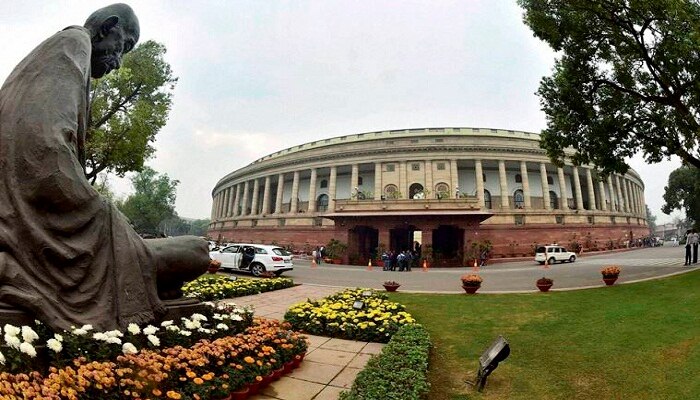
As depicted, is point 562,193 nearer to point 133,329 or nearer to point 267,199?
point 267,199

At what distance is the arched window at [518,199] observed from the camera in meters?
44.2

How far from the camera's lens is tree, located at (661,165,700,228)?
4475 cm

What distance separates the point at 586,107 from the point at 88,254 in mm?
20114

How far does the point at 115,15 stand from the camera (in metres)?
4.68

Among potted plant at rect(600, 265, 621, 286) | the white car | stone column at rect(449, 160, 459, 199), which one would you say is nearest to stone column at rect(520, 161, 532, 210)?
stone column at rect(449, 160, 459, 199)

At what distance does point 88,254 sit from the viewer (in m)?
3.55

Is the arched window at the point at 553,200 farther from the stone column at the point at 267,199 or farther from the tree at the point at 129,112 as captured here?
the tree at the point at 129,112

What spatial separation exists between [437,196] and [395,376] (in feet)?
120

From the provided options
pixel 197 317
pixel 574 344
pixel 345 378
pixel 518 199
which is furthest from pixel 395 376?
pixel 518 199

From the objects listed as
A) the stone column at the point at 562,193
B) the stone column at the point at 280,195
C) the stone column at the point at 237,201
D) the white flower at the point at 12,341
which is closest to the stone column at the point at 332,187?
the stone column at the point at 280,195

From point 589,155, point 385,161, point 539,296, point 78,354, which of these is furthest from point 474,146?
point 78,354

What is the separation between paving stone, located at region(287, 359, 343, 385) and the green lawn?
1.27m

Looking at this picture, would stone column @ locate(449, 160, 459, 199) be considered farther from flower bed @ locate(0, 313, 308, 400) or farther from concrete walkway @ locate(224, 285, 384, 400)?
flower bed @ locate(0, 313, 308, 400)

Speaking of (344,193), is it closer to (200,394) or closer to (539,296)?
(539,296)
